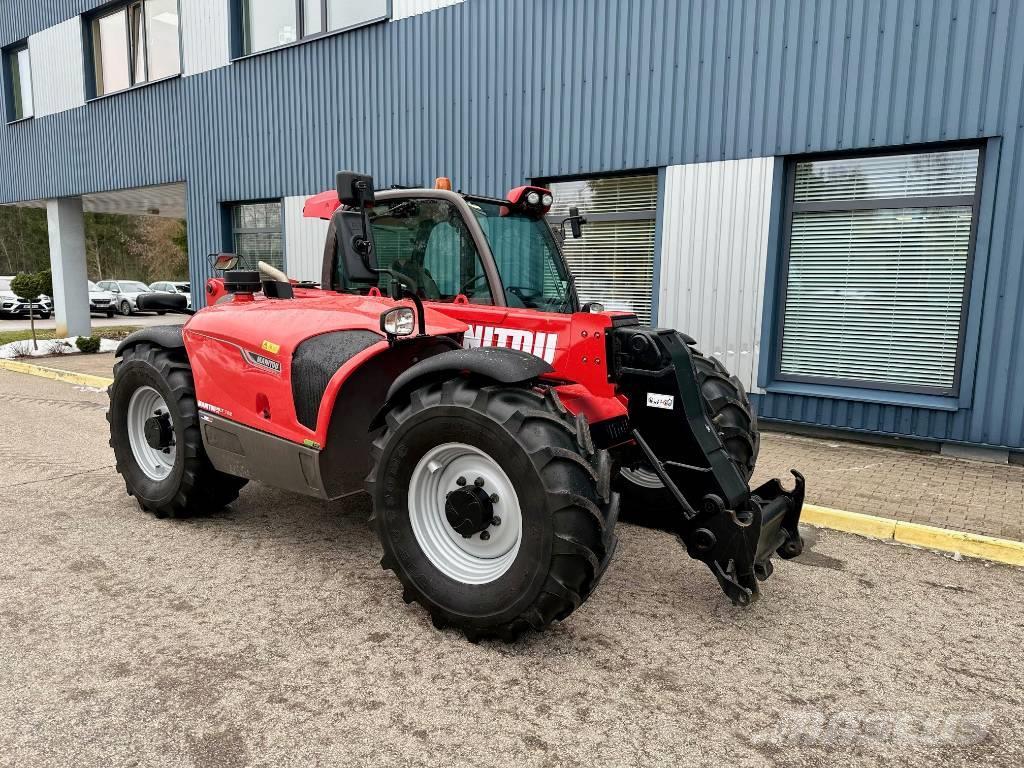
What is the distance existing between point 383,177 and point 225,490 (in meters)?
6.96

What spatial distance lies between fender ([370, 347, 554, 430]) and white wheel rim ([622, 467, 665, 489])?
116cm

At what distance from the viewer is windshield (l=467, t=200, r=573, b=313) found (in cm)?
410

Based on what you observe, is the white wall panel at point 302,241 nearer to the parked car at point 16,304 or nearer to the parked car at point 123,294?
the parked car at point 16,304

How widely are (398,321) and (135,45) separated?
14367mm

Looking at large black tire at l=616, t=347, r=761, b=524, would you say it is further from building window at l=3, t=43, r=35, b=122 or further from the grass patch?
building window at l=3, t=43, r=35, b=122

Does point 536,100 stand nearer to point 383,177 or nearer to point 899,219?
point 383,177

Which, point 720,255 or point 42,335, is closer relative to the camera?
point 720,255

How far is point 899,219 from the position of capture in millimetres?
7043

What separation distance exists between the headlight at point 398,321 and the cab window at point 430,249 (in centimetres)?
64

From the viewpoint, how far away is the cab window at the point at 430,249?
4.07m

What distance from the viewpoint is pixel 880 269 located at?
7219 millimetres

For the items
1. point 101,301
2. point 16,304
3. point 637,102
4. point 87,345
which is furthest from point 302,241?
point 101,301

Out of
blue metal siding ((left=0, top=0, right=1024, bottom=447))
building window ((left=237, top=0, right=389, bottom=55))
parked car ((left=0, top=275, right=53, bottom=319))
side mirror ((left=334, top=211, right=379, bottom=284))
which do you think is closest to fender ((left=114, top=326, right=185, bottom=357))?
side mirror ((left=334, top=211, right=379, bottom=284))

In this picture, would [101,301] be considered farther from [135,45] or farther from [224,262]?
[224,262]
